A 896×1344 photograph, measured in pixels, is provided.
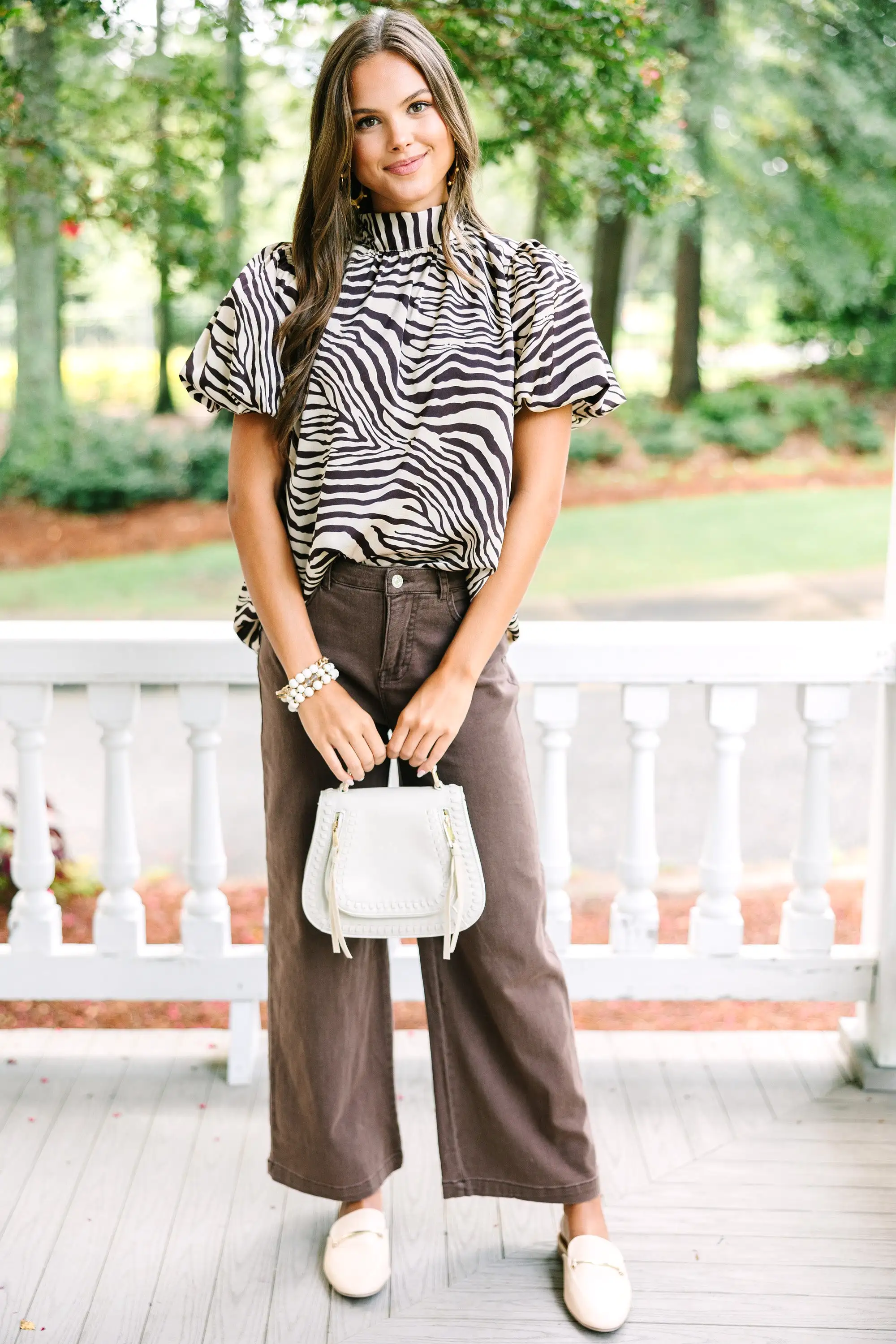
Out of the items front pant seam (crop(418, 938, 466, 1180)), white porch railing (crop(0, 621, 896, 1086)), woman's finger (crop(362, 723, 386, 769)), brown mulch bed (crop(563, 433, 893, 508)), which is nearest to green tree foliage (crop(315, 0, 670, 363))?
white porch railing (crop(0, 621, 896, 1086))

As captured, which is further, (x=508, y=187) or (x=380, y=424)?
(x=508, y=187)

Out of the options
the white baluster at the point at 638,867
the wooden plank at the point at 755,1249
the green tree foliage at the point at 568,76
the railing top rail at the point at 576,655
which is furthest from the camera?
the green tree foliage at the point at 568,76

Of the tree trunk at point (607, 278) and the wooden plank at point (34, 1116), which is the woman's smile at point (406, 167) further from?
the tree trunk at point (607, 278)

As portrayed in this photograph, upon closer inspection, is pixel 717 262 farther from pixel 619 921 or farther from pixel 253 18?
pixel 619 921

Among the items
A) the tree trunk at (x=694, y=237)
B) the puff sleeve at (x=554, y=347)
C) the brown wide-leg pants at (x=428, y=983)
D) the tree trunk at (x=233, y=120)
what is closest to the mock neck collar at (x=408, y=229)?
the puff sleeve at (x=554, y=347)

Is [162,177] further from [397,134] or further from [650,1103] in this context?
[650,1103]

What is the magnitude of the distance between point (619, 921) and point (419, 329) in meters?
1.18

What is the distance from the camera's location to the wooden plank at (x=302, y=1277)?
1.64m

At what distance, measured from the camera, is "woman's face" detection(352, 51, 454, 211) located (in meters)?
1.49

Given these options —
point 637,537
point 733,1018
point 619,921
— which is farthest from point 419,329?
point 637,537

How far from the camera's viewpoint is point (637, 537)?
8.51 meters

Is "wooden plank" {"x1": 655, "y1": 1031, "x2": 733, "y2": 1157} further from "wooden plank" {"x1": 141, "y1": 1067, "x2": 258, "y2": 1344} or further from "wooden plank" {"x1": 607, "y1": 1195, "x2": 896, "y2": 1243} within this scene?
"wooden plank" {"x1": 141, "y1": 1067, "x2": 258, "y2": 1344}

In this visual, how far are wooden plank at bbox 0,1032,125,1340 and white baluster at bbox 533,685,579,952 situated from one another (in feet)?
2.79

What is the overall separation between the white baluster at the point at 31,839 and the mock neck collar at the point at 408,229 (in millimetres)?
1028
